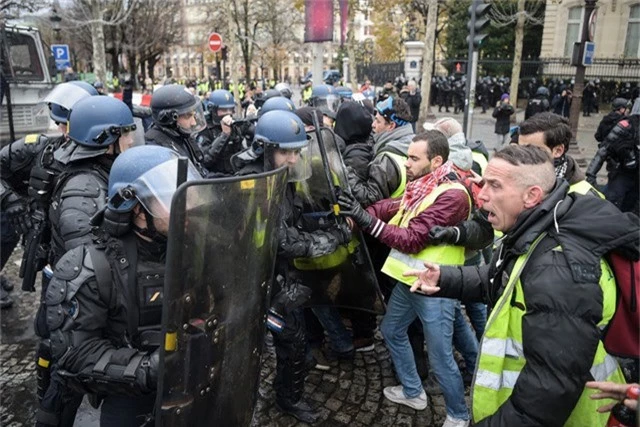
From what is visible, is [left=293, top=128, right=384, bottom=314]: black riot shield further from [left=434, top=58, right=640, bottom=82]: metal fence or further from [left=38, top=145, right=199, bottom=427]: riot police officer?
[left=434, top=58, right=640, bottom=82]: metal fence

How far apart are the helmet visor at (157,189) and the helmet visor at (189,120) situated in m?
2.34

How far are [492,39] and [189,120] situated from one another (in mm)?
30064

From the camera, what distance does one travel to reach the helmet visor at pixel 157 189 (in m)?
1.85

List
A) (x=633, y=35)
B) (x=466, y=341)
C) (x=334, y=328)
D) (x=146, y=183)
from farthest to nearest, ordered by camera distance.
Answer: (x=633, y=35) → (x=334, y=328) → (x=466, y=341) → (x=146, y=183)

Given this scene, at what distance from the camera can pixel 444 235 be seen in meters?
2.91

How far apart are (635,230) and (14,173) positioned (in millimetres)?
3888

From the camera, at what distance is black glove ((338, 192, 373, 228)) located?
122 inches

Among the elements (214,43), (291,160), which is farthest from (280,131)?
(214,43)

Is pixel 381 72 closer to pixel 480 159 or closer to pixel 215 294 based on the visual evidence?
pixel 480 159

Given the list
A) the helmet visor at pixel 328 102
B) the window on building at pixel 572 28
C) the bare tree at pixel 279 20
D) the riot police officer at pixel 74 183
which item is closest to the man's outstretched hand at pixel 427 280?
the riot police officer at pixel 74 183

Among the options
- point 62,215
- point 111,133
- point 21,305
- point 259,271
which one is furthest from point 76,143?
point 21,305

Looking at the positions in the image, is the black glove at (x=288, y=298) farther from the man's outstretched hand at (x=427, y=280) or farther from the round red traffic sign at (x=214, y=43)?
the round red traffic sign at (x=214, y=43)

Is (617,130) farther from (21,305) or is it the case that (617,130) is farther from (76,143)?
(21,305)

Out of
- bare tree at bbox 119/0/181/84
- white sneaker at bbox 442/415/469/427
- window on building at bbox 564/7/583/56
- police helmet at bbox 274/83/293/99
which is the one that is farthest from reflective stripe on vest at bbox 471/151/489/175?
bare tree at bbox 119/0/181/84
